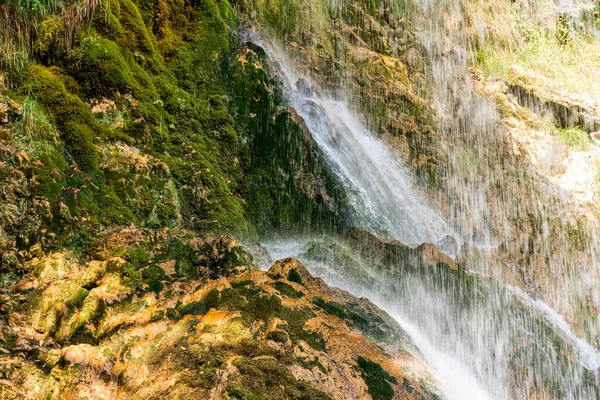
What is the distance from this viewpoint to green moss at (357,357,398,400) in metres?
3.76

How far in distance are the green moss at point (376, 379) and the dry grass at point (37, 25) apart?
5.78 meters

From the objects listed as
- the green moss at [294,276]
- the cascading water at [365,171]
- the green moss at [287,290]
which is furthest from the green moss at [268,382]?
the cascading water at [365,171]

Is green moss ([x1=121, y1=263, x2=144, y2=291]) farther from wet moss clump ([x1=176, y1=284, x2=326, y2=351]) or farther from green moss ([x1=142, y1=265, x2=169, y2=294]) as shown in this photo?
wet moss clump ([x1=176, y1=284, x2=326, y2=351])

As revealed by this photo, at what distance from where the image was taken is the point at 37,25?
6.26m

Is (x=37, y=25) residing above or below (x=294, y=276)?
above

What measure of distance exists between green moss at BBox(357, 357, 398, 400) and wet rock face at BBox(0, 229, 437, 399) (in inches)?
0.5

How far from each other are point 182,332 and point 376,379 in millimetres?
1754

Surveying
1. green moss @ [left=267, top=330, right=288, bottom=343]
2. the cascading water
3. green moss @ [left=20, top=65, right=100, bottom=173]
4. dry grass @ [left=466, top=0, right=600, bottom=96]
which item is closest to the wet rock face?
green moss @ [left=267, top=330, right=288, bottom=343]

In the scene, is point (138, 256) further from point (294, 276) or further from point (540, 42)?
point (540, 42)

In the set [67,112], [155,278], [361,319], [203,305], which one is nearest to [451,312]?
[361,319]

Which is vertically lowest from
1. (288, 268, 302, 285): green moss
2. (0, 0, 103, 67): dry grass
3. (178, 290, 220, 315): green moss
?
(288, 268, 302, 285): green moss

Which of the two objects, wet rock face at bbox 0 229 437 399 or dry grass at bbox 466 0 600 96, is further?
dry grass at bbox 466 0 600 96

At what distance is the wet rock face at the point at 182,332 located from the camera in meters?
3.27

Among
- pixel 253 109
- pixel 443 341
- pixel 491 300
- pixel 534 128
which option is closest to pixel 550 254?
pixel 491 300
